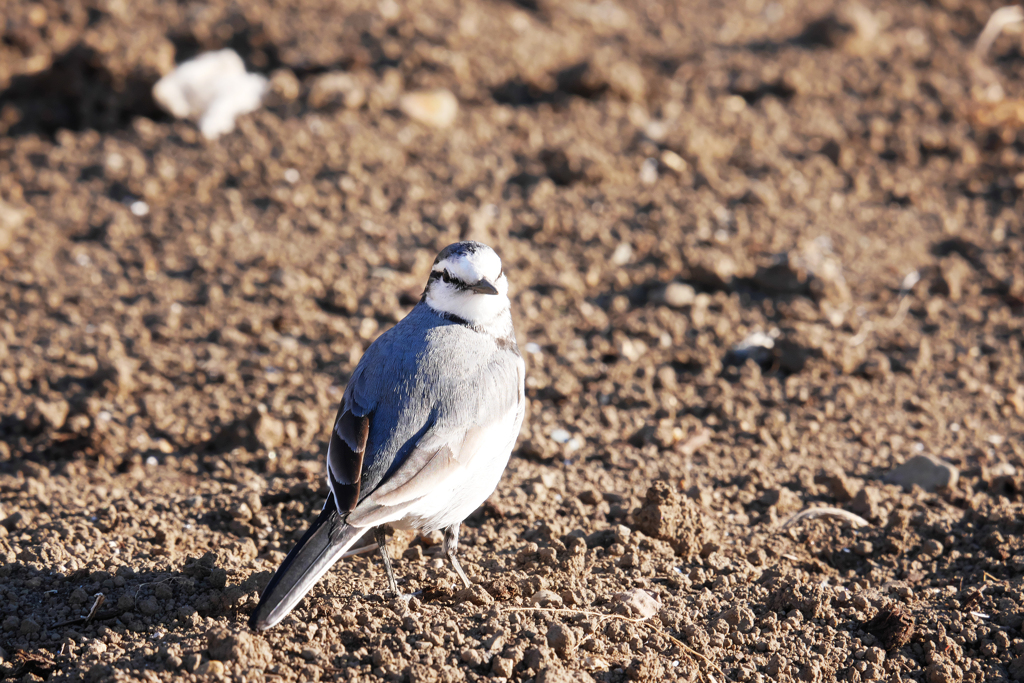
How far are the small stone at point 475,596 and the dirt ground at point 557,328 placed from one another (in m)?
0.09

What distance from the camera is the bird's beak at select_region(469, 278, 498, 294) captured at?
383 centimetres

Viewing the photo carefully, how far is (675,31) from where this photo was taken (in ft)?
31.7

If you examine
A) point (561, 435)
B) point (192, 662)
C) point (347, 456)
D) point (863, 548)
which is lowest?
point (561, 435)

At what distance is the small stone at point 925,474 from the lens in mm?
4539

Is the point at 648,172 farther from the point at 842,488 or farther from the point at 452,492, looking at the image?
the point at 452,492

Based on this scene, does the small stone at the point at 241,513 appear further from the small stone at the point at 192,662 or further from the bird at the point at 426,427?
the small stone at the point at 192,662

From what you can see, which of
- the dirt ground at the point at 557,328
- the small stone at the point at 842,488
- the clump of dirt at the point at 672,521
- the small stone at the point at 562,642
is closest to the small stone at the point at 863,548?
the dirt ground at the point at 557,328

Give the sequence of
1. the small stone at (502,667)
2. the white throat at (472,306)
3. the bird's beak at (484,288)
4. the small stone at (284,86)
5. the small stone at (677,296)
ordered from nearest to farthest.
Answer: the small stone at (502,667) < the bird's beak at (484,288) < the white throat at (472,306) < the small stone at (677,296) < the small stone at (284,86)

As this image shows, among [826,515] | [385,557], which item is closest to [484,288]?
[385,557]

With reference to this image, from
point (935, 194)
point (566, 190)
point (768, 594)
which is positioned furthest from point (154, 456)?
point (935, 194)

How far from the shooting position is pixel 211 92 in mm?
7676

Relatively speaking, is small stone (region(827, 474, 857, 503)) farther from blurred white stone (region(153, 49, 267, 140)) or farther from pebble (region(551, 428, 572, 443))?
blurred white stone (region(153, 49, 267, 140))

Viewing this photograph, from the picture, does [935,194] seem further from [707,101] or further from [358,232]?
[358,232]

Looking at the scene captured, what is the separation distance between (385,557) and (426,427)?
544 millimetres
